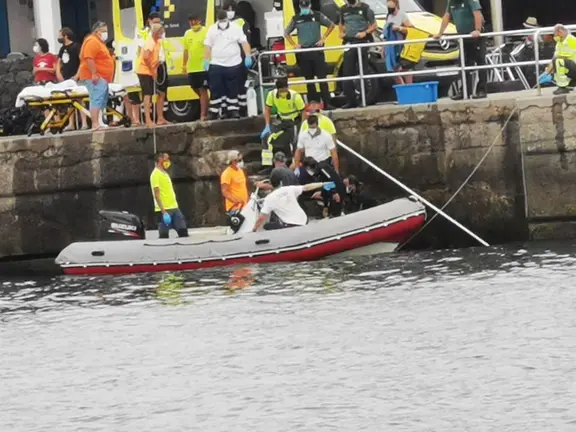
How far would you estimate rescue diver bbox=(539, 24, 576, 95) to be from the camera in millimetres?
25547

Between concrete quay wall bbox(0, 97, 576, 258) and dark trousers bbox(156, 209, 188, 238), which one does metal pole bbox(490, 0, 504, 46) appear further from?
dark trousers bbox(156, 209, 188, 238)

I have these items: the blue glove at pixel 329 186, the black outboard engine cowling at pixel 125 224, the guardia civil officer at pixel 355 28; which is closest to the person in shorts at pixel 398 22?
the guardia civil officer at pixel 355 28

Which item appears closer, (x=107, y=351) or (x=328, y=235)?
(x=107, y=351)

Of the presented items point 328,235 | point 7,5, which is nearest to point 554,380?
point 328,235

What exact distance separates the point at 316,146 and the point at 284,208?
45.3 inches

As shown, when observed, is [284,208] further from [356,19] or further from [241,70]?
[356,19]

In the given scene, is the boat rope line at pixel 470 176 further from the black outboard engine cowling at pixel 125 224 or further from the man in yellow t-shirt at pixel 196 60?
the man in yellow t-shirt at pixel 196 60

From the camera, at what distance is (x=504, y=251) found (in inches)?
989

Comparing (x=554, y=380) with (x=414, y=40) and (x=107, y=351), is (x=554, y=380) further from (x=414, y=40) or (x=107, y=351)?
(x=414, y=40)

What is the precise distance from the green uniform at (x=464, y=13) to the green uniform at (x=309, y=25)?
167cm

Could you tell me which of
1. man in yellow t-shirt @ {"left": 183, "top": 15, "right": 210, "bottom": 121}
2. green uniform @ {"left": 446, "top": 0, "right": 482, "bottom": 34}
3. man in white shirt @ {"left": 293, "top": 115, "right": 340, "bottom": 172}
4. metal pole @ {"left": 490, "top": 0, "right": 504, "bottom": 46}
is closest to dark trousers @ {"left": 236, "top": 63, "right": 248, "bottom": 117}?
man in yellow t-shirt @ {"left": 183, "top": 15, "right": 210, "bottom": 121}

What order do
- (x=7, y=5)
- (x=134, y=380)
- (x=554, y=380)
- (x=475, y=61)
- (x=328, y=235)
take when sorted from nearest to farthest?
1. (x=554, y=380)
2. (x=134, y=380)
3. (x=328, y=235)
4. (x=475, y=61)
5. (x=7, y=5)

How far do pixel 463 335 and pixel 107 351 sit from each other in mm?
3520

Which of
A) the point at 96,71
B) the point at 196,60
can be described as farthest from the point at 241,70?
the point at 96,71
